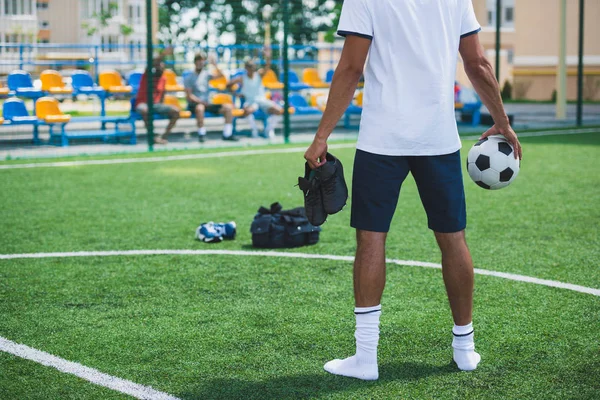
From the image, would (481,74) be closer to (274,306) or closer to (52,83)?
(274,306)

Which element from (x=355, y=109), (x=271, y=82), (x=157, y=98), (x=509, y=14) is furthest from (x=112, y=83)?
(x=509, y=14)

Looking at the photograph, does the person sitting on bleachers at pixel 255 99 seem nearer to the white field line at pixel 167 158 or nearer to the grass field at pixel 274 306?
the white field line at pixel 167 158

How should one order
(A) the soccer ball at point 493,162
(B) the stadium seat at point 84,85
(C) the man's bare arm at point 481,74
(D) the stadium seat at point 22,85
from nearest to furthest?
(C) the man's bare arm at point 481,74 < (A) the soccer ball at point 493,162 < (D) the stadium seat at point 22,85 < (B) the stadium seat at point 84,85

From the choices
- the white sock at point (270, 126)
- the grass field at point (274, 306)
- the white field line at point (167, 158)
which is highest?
the white sock at point (270, 126)

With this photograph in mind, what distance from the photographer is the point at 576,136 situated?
16844mm

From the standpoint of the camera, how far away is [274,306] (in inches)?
199

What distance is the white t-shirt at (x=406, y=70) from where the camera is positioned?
3.61m

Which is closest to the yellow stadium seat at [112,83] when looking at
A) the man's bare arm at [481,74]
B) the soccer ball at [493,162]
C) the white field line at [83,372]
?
the white field line at [83,372]

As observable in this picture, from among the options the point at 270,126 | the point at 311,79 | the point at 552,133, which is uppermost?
the point at 311,79

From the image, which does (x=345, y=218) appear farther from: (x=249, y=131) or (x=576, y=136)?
(x=249, y=131)

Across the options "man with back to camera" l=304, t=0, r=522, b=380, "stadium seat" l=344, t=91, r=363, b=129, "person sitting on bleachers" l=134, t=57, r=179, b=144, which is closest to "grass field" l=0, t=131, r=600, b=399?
"man with back to camera" l=304, t=0, r=522, b=380

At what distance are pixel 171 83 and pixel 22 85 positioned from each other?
325 cm

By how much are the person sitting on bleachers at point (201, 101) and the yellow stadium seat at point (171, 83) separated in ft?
1.73

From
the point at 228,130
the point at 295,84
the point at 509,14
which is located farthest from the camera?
the point at 509,14
